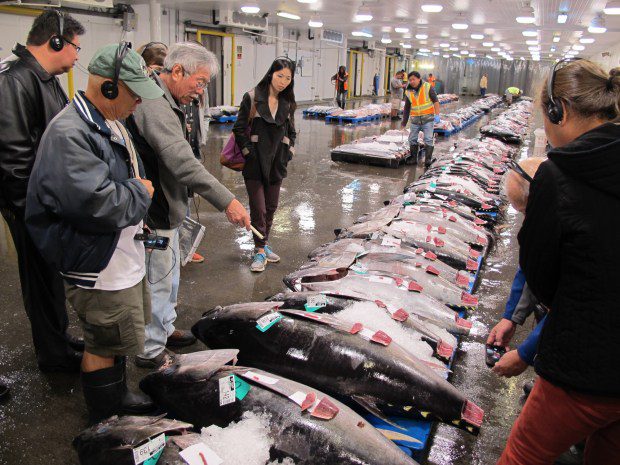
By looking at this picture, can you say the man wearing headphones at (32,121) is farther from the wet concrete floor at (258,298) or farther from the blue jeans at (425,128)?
the blue jeans at (425,128)

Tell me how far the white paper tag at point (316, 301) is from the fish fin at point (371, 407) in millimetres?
663

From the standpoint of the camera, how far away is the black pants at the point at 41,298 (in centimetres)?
288

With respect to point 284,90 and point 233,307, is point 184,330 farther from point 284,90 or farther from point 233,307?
point 284,90

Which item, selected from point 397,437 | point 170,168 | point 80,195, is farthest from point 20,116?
point 397,437

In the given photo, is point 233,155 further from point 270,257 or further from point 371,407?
point 371,407

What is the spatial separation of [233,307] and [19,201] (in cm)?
131

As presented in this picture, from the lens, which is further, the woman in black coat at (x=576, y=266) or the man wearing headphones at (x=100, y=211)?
the man wearing headphones at (x=100, y=211)

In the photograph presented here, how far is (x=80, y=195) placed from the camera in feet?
6.21

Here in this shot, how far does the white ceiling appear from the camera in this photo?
46.5ft

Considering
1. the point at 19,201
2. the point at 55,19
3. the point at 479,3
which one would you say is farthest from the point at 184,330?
the point at 479,3

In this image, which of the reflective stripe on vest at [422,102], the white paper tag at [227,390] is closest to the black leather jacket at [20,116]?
the white paper tag at [227,390]

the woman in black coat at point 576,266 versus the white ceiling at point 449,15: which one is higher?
the white ceiling at point 449,15

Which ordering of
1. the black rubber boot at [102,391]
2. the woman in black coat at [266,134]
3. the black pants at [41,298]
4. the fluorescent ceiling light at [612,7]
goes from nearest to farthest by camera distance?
the black rubber boot at [102,391], the black pants at [41,298], the woman in black coat at [266,134], the fluorescent ceiling light at [612,7]

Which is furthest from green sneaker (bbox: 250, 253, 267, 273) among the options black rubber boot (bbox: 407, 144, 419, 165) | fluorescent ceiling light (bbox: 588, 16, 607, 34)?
fluorescent ceiling light (bbox: 588, 16, 607, 34)
